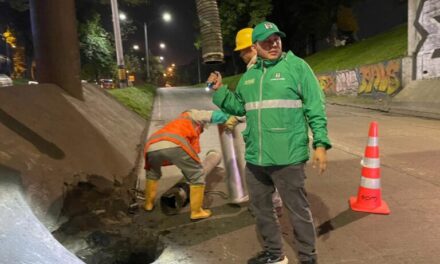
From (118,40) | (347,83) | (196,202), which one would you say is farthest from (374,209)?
(347,83)

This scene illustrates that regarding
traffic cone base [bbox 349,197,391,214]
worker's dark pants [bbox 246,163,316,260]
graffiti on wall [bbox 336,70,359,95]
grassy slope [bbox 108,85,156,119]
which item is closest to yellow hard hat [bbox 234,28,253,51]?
worker's dark pants [bbox 246,163,316,260]

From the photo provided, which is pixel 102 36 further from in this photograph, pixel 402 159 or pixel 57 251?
pixel 57 251

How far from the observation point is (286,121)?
292 centimetres

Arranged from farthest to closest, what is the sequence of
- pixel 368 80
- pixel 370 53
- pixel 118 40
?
pixel 370 53, pixel 368 80, pixel 118 40

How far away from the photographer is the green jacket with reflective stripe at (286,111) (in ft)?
9.46

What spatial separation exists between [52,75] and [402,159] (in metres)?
6.20

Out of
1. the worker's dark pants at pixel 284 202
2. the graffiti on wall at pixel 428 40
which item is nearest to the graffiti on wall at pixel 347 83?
the graffiti on wall at pixel 428 40

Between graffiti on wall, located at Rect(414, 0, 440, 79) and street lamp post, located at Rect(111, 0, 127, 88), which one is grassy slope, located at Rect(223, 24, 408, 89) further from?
street lamp post, located at Rect(111, 0, 127, 88)

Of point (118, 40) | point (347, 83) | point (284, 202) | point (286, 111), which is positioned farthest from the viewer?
point (347, 83)

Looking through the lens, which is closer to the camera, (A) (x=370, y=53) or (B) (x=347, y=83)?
(A) (x=370, y=53)

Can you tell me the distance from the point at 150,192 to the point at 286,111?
250cm

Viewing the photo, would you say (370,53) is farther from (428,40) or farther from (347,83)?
(428,40)

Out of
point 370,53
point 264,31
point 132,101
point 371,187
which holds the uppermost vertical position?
point 370,53

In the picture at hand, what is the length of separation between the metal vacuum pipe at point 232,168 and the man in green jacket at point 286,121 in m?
1.69
